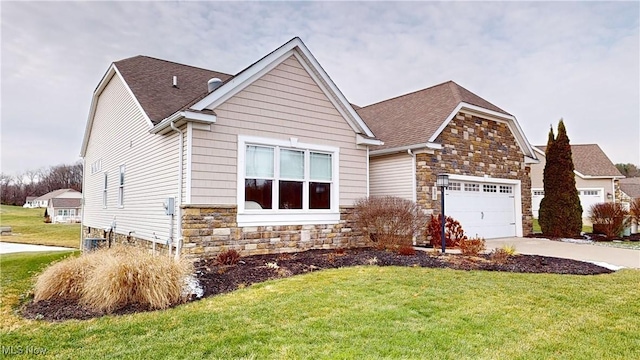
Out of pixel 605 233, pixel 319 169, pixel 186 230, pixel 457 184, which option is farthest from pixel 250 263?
pixel 605 233

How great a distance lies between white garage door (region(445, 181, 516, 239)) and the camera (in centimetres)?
1280

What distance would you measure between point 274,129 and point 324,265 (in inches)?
140

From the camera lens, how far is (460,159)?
12.9 m

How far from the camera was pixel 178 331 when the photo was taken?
399cm

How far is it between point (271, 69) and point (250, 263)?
15.2 feet

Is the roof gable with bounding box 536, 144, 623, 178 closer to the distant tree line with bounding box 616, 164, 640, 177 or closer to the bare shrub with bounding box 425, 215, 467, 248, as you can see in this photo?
the bare shrub with bounding box 425, 215, 467, 248

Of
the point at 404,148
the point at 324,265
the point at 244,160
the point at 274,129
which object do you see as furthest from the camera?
the point at 404,148

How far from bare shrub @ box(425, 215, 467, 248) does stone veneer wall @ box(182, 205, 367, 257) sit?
2983mm

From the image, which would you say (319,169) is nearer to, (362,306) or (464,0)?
(362,306)

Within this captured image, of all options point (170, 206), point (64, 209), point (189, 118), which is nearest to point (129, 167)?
point (170, 206)

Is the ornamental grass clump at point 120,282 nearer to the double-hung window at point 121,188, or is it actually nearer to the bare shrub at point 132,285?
the bare shrub at point 132,285

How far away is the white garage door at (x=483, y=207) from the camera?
1280 centimetres

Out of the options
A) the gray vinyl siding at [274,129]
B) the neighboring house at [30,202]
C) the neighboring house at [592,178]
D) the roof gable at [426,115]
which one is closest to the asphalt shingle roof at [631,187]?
the neighboring house at [592,178]

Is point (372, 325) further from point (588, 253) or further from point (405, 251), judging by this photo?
point (588, 253)
